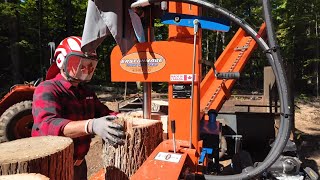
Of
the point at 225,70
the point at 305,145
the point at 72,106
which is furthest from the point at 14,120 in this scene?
the point at 305,145

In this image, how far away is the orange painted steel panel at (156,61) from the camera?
2469 mm

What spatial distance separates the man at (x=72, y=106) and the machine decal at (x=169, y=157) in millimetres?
493

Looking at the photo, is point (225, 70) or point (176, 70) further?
point (225, 70)

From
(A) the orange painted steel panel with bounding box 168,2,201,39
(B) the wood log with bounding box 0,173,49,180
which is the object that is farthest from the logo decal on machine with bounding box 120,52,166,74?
(B) the wood log with bounding box 0,173,49,180

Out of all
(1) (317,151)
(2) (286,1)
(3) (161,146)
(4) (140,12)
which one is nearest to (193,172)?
(3) (161,146)

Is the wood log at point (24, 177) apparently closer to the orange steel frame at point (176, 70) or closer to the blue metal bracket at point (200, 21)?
the orange steel frame at point (176, 70)

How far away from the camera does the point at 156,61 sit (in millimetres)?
2549

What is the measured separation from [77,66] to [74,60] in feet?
0.19

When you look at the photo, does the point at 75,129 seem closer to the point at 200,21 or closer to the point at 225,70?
the point at 200,21

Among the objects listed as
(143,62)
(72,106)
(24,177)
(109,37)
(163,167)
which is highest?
(109,37)

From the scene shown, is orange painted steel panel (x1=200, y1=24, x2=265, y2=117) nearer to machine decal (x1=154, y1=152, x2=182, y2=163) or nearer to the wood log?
machine decal (x1=154, y1=152, x2=182, y2=163)

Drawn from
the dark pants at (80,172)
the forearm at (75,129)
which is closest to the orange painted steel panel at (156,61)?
the forearm at (75,129)

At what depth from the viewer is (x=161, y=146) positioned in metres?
2.40

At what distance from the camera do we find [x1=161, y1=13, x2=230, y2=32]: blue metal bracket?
2.34 m
